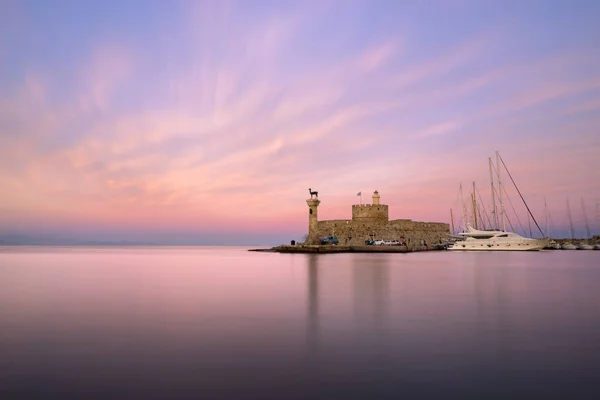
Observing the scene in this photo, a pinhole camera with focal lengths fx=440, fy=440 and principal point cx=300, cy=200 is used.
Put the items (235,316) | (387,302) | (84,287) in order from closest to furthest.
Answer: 1. (235,316)
2. (387,302)
3. (84,287)

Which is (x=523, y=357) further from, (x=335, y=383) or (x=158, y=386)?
(x=158, y=386)

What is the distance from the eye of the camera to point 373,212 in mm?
62062

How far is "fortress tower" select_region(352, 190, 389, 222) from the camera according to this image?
62062mm

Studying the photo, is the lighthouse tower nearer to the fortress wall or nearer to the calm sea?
the fortress wall

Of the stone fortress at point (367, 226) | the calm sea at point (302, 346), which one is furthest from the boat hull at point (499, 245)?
the calm sea at point (302, 346)

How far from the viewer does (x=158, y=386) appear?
221 inches

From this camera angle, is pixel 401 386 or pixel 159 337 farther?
pixel 159 337

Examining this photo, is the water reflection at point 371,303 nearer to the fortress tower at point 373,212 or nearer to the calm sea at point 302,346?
the calm sea at point 302,346

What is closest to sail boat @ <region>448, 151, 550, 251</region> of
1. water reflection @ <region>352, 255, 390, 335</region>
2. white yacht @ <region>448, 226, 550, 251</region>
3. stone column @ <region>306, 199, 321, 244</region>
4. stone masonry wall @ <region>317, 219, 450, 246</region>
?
white yacht @ <region>448, 226, 550, 251</region>

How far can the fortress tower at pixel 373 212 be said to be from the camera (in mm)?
62062

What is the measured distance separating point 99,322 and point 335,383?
688 centimetres

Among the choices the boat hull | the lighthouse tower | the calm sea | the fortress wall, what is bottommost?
the calm sea

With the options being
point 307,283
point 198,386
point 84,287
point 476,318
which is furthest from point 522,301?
point 84,287

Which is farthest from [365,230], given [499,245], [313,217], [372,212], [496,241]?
[499,245]
